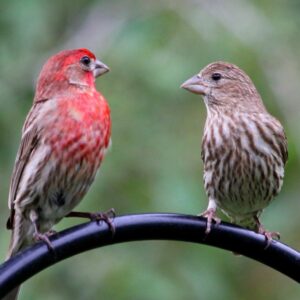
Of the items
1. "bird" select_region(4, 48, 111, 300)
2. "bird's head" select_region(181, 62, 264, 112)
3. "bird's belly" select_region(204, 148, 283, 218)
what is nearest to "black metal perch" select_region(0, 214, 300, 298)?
"bird" select_region(4, 48, 111, 300)

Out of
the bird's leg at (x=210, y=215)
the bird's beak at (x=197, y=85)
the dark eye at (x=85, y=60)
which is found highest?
the bird's beak at (x=197, y=85)

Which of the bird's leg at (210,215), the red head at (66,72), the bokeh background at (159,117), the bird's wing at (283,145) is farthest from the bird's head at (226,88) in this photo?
the red head at (66,72)

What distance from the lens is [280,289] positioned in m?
8.78

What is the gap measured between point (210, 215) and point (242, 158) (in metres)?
1.07

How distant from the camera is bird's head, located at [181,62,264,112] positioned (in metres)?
6.88

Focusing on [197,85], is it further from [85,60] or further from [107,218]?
[107,218]

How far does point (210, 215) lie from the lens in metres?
5.49

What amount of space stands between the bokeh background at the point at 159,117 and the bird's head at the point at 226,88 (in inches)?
16.1

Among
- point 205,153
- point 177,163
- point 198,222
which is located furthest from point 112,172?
point 198,222

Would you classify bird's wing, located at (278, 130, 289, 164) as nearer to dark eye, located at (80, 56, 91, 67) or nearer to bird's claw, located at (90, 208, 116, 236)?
dark eye, located at (80, 56, 91, 67)

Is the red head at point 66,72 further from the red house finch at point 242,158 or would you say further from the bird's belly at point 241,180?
the bird's belly at point 241,180

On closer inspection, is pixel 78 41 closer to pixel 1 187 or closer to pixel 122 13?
pixel 122 13

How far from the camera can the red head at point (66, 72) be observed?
19.8 feet

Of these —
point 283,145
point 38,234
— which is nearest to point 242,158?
point 283,145
